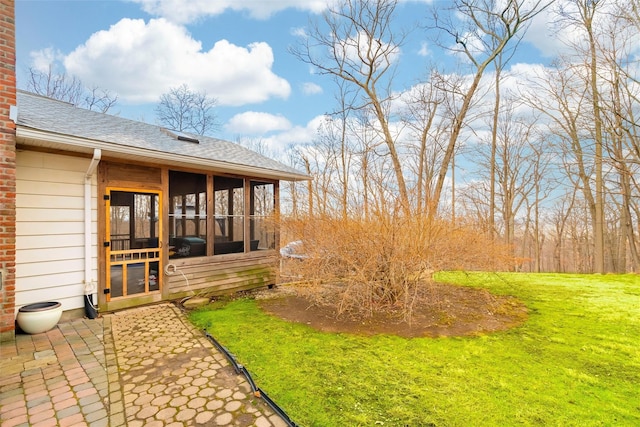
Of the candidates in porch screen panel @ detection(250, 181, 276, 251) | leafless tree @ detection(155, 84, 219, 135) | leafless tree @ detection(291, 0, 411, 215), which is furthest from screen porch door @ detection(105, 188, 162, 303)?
leafless tree @ detection(155, 84, 219, 135)

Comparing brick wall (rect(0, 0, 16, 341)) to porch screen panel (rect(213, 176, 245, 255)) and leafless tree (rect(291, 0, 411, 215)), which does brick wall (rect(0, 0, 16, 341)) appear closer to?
porch screen panel (rect(213, 176, 245, 255))

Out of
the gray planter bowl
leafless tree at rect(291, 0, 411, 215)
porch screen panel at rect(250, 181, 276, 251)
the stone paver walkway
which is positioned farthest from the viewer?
leafless tree at rect(291, 0, 411, 215)

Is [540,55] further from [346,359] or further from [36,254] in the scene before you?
[36,254]

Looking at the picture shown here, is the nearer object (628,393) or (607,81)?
(628,393)

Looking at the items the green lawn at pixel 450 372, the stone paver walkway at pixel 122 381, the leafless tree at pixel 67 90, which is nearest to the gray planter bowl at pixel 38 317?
the stone paver walkway at pixel 122 381

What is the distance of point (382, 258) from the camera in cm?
456

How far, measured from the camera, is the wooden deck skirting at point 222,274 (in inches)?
213

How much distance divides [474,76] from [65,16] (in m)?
12.5

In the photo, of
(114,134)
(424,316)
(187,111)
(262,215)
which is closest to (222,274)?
(262,215)

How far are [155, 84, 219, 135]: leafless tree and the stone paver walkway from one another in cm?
1504

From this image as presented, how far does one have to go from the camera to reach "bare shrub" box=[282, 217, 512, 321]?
4.41 meters

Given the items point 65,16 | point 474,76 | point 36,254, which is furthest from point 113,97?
point 474,76

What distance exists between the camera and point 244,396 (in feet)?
8.20

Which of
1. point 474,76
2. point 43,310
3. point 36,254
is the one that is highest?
point 474,76
